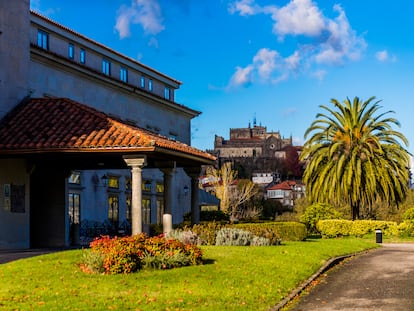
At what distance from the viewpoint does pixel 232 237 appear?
24844 mm

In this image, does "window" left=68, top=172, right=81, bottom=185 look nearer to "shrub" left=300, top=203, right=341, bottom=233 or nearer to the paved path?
"shrub" left=300, top=203, right=341, bottom=233

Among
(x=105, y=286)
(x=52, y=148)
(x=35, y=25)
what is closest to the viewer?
(x=105, y=286)

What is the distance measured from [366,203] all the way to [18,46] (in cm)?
3051

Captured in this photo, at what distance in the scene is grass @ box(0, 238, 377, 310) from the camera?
12.7 m

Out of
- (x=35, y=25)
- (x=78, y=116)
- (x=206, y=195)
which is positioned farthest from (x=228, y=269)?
(x=206, y=195)

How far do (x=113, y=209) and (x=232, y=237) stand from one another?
21.8 metres

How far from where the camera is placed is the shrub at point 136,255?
16.1m

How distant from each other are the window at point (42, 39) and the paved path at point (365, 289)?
23045mm

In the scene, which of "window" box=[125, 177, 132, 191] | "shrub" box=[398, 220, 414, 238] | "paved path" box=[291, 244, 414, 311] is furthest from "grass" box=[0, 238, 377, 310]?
"window" box=[125, 177, 132, 191]

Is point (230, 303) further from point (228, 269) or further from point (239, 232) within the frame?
point (239, 232)

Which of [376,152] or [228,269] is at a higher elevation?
[376,152]

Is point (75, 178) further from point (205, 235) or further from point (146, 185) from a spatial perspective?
point (205, 235)

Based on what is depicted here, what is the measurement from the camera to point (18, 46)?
87.5ft

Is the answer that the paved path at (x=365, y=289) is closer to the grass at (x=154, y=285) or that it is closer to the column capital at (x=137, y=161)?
the grass at (x=154, y=285)
